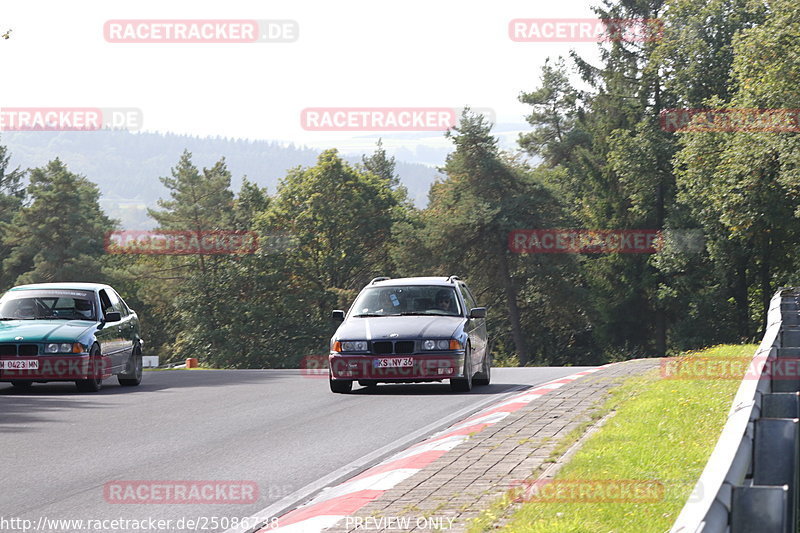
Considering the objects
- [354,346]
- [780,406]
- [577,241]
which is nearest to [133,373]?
[354,346]

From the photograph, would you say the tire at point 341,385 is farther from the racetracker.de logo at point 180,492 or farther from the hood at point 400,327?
the racetracker.de logo at point 180,492

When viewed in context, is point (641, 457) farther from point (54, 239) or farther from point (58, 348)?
point (54, 239)

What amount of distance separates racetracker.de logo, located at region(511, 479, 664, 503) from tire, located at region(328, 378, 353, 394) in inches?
345

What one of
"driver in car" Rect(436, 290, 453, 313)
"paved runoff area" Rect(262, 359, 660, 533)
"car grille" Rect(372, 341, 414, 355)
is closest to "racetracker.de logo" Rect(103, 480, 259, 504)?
"paved runoff area" Rect(262, 359, 660, 533)

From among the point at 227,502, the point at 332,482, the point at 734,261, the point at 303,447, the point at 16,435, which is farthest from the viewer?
the point at 734,261

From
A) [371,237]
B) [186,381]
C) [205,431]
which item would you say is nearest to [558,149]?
[371,237]

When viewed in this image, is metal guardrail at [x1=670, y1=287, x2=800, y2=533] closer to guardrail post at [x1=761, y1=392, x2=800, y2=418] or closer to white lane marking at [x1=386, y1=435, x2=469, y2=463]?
guardrail post at [x1=761, y1=392, x2=800, y2=418]

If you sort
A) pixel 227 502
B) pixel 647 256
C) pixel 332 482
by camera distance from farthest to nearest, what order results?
pixel 647 256
pixel 332 482
pixel 227 502

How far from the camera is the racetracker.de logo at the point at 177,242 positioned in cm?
7981

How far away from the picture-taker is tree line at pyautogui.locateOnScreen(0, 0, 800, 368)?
51.6m

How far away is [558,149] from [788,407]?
74.0 metres

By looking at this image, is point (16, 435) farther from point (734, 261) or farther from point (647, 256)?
point (647, 256)

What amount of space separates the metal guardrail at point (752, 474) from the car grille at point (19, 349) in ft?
40.8

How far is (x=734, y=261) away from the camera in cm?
5572
